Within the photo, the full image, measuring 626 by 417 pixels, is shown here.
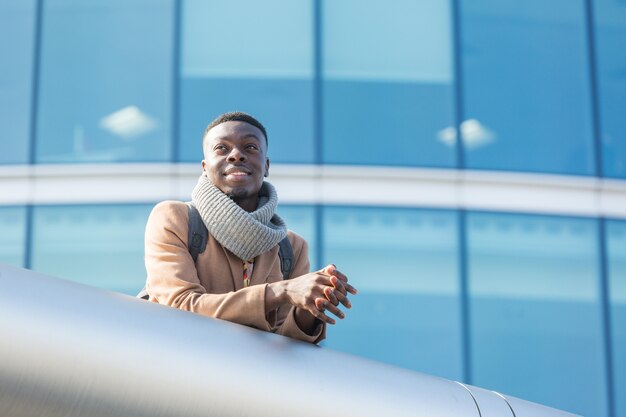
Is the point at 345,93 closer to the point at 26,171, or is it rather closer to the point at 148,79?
the point at 148,79

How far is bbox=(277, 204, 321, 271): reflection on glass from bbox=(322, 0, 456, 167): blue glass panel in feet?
1.82

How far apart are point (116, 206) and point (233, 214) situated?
7.42 meters

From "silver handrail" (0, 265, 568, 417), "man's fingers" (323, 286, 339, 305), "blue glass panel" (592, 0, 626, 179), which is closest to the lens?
"silver handrail" (0, 265, 568, 417)

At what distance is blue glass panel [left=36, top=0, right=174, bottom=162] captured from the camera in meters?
10.3

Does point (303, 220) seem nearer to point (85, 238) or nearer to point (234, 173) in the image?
point (85, 238)

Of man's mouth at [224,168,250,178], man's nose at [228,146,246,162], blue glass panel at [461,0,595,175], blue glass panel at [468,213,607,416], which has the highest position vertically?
blue glass panel at [461,0,595,175]

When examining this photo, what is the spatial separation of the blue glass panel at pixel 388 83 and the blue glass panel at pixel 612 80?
157 centimetres

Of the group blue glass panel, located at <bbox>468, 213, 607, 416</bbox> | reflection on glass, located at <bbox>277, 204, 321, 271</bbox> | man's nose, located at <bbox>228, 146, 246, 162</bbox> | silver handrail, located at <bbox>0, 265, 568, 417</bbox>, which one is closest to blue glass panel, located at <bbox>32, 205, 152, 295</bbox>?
reflection on glass, located at <bbox>277, 204, 321, 271</bbox>

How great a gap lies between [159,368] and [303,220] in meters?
8.07

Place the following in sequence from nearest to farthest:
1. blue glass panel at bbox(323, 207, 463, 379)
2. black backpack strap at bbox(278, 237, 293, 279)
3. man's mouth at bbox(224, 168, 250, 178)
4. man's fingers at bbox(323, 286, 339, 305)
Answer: man's fingers at bbox(323, 286, 339, 305), man's mouth at bbox(224, 168, 250, 178), black backpack strap at bbox(278, 237, 293, 279), blue glass panel at bbox(323, 207, 463, 379)

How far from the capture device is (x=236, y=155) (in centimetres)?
312

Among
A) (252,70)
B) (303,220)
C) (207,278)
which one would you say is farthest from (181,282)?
(252,70)

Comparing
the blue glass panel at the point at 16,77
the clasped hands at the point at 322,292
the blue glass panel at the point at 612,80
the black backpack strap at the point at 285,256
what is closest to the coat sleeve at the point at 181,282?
the clasped hands at the point at 322,292

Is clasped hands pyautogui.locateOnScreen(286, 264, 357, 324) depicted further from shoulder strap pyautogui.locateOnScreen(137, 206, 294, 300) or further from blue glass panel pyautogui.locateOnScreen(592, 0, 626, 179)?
blue glass panel pyautogui.locateOnScreen(592, 0, 626, 179)
